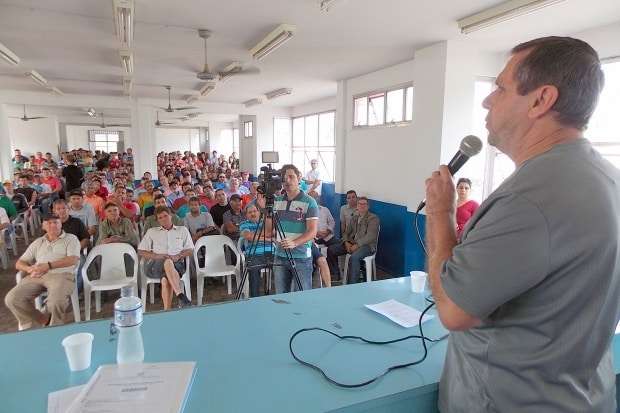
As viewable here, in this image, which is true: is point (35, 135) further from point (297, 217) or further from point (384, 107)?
point (297, 217)

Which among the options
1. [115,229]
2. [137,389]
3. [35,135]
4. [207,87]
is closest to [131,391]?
[137,389]

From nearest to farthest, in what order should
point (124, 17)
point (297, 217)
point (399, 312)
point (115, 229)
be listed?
point (399, 312), point (297, 217), point (124, 17), point (115, 229)

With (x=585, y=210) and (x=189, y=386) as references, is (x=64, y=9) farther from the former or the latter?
(x=585, y=210)

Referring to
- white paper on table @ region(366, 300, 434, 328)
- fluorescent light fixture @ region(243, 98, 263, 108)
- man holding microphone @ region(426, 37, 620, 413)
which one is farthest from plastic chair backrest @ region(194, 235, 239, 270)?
fluorescent light fixture @ region(243, 98, 263, 108)

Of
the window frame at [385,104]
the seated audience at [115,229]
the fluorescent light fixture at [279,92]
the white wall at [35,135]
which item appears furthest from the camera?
the white wall at [35,135]

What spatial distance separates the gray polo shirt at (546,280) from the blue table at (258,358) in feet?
1.29

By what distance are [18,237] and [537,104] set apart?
7729 mm

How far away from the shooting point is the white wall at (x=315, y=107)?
8.30 metres

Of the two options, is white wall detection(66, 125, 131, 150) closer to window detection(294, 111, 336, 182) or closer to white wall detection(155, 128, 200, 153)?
white wall detection(155, 128, 200, 153)

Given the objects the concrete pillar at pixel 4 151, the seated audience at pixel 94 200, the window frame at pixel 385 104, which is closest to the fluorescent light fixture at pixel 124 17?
the seated audience at pixel 94 200

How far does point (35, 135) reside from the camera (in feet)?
48.8

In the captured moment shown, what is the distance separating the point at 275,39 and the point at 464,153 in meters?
3.14

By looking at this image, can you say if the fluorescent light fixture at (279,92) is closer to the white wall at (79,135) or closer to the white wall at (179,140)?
the white wall at (79,135)

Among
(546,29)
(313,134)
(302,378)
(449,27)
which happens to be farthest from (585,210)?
(313,134)
